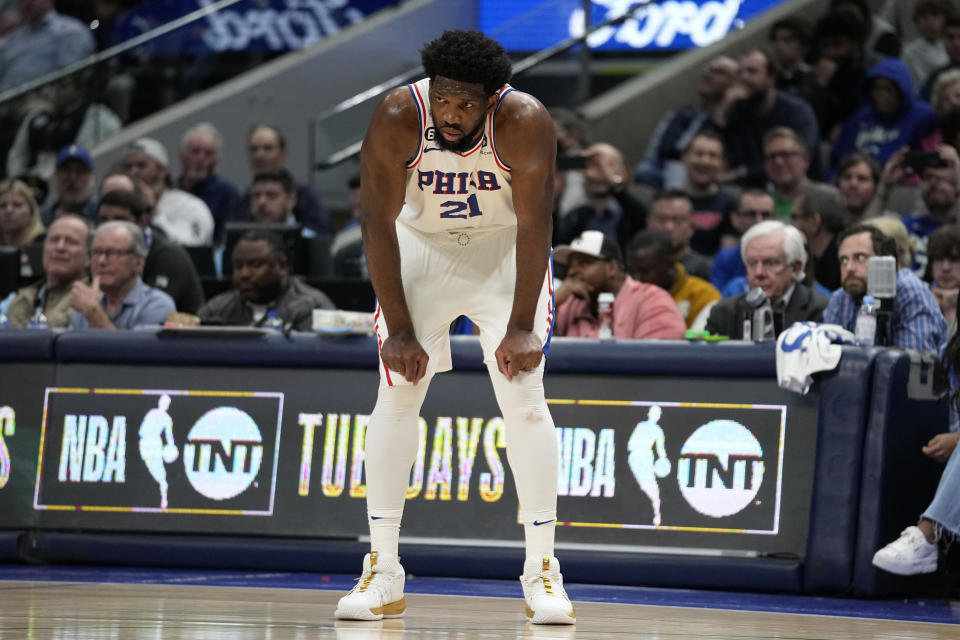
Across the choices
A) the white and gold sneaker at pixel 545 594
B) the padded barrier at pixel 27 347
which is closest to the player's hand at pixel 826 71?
the padded barrier at pixel 27 347

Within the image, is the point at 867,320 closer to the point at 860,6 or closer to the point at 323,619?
the point at 323,619

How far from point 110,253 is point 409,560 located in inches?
105

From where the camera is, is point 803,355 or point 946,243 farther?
point 946,243

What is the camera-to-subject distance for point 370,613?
4.62 meters

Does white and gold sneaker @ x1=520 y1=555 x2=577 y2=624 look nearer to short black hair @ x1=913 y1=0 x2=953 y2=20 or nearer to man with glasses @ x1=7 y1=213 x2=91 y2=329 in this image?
man with glasses @ x1=7 y1=213 x2=91 y2=329

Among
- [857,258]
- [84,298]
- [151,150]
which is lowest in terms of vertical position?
[84,298]

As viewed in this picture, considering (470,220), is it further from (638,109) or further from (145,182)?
(638,109)

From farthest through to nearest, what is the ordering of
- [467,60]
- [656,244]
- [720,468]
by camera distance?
[656,244]
[720,468]
[467,60]

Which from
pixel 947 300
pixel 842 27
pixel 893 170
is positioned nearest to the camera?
pixel 947 300

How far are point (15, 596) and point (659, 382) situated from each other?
9.09 ft

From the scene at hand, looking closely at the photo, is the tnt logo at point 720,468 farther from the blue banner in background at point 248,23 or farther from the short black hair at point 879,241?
the blue banner in background at point 248,23

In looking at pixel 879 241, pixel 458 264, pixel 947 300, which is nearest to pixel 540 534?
pixel 458 264

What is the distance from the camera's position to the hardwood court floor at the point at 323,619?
165 inches

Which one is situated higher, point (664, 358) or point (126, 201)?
point (126, 201)
